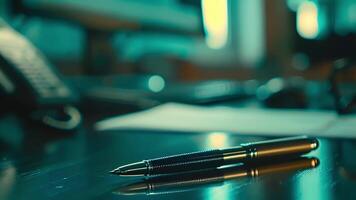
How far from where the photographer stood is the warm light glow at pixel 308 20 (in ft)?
5.82

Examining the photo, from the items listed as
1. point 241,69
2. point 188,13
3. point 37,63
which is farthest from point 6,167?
point 241,69

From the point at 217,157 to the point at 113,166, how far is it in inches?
2.6

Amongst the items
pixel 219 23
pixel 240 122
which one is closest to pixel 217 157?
pixel 240 122

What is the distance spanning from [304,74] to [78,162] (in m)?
1.59

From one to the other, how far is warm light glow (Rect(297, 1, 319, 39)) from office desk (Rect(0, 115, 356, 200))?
4.92 feet

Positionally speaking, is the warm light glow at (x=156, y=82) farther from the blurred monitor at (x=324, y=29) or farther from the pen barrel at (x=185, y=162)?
the blurred monitor at (x=324, y=29)

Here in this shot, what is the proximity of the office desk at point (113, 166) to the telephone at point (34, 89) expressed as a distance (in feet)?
0.10

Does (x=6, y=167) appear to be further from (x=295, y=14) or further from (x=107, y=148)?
(x=295, y=14)

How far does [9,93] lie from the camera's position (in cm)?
50

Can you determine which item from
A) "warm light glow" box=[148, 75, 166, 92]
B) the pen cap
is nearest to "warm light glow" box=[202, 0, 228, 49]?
"warm light glow" box=[148, 75, 166, 92]

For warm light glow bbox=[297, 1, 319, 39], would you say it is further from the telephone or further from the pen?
the pen

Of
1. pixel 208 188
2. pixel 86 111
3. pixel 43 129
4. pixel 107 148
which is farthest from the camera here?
pixel 86 111

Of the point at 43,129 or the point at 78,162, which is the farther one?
the point at 43,129

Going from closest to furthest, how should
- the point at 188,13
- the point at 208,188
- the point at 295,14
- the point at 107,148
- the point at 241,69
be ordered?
the point at 208,188 < the point at 107,148 < the point at 188,13 < the point at 241,69 < the point at 295,14
